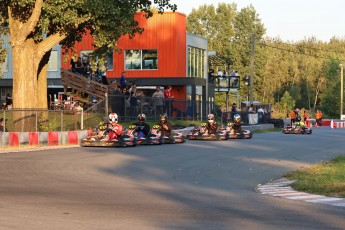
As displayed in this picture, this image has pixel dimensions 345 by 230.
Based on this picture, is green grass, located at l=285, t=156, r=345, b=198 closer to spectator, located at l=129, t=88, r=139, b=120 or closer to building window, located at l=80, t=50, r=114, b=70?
spectator, located at l=129, t=88, r=139, b=120

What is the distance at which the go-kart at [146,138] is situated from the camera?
26.8 metres

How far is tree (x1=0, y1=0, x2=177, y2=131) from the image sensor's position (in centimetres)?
2903

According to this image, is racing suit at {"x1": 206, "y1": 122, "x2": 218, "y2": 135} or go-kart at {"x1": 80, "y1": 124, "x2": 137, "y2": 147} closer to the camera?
go-kart at {"x1": 80, "y1": 124, "x2": 137, "y2": 147}

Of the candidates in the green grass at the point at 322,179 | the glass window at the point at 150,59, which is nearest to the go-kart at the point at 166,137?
the green grass at the point at 322,179

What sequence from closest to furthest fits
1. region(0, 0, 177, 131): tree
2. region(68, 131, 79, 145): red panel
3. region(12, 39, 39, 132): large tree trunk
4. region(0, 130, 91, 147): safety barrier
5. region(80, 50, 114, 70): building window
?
region(0, 130, 91, 147): safety barrier → region(68, 131, 79, 145): red panel → region(0, 0, 177, 131): tree → region(12, 39, 39, 132): large tree trunk → region(80, 50, 114, 70): building window

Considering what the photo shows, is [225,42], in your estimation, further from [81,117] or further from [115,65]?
[81,117]

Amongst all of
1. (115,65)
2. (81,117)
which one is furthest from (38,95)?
(115,65)

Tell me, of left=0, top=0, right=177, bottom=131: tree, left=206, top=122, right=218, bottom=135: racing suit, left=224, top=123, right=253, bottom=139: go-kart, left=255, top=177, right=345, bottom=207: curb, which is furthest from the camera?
left=224, top=123, right=253, bottom=139: go-kart

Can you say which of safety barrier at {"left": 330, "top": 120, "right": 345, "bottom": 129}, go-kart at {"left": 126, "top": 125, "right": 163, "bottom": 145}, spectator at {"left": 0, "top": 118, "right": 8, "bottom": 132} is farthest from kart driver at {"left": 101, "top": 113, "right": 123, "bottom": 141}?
safety barrier at {"left": 330, "top": 120, "right": 345, "bottom": 129}

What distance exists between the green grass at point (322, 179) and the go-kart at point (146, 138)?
344 inches

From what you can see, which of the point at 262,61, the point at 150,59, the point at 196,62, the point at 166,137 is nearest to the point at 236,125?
the point at 166,137

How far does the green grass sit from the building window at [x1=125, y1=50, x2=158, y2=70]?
35001mm

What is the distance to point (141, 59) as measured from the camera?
54719 mm

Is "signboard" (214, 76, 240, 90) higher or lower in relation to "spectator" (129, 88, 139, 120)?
higher
